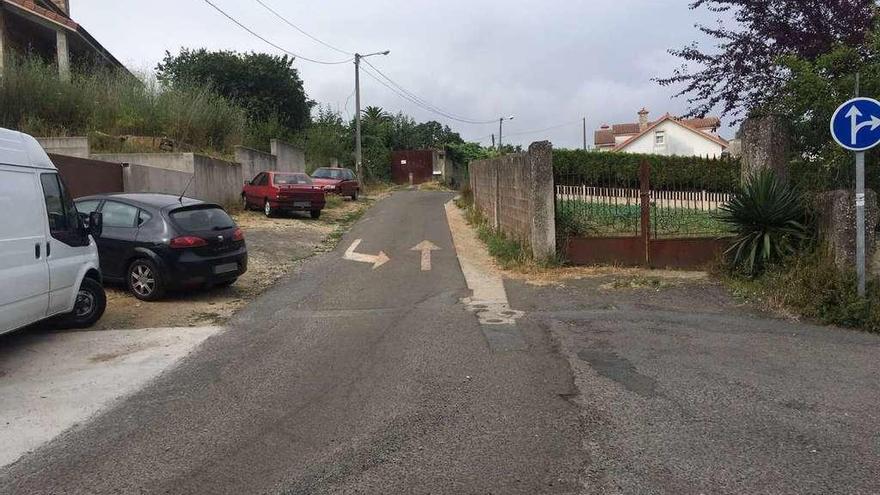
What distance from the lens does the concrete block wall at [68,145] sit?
17266mm

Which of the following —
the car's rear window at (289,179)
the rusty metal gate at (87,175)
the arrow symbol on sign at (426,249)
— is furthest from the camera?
the car's rear window at (289,179)

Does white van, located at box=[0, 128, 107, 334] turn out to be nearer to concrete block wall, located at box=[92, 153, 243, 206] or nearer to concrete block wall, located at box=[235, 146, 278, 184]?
concrete block wall, located at box=[92, 153, 243, 206]

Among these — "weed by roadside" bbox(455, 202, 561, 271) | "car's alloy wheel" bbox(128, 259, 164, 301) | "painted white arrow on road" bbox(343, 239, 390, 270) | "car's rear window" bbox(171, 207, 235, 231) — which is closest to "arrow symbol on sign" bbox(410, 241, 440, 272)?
"painted white arrow on road" bbox(343, 239, 390, 270)

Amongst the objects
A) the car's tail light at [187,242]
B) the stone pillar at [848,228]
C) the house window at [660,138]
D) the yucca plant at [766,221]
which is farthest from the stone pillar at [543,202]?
the house window at [660,138]

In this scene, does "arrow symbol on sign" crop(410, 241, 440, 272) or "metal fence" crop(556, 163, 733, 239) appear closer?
"metal fence" crop(556, 163, 733, 239)

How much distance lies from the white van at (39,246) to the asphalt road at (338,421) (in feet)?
5.36

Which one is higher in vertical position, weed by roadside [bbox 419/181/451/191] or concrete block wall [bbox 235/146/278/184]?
concrete block wall [bbox 235/146/278/184]

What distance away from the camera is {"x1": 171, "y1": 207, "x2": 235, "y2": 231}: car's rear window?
978 cm

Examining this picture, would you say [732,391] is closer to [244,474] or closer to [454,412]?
[454,412]

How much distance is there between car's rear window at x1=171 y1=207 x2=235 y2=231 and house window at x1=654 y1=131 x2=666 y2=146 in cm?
5648

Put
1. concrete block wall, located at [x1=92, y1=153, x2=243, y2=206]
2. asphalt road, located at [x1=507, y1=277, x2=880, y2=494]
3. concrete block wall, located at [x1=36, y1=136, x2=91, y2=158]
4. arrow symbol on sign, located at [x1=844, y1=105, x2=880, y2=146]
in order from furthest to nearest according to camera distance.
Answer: concrete block wall, located at [x1=36, y1=136, x2=91, y2=158]
concrete block wall, located at [x1=92, y1=153, x2=243, y2=206]
arrow symbol on sign, located at [x1=844, y1=105, x2=880, y2=146]
asphalt road, located at [x1=507, y1=277, x2=880, y2=494]

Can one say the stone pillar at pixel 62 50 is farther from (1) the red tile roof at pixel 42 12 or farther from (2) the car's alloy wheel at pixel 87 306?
(2) the car's alloy wheel at pixel 87 306

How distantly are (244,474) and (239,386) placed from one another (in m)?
1.93

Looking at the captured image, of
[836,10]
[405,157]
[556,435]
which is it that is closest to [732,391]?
[556,435]
